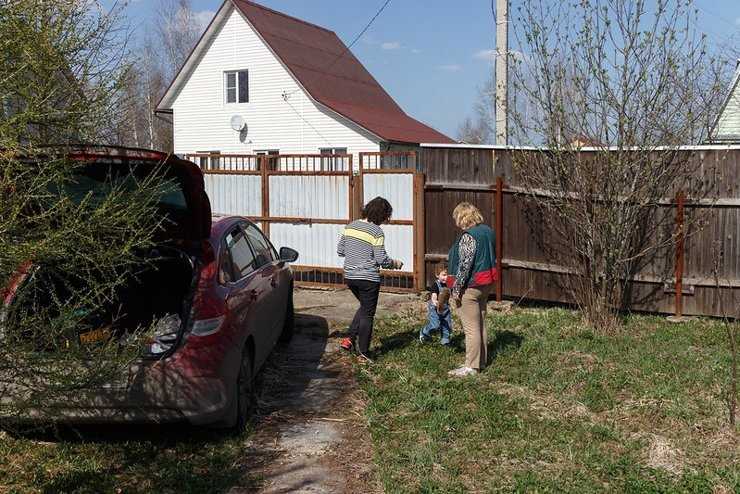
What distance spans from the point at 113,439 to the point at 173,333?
966mm

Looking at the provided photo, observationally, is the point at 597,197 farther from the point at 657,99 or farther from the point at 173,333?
the point at 173,333

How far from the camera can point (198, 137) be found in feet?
88.8

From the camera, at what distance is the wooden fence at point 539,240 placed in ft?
28.6

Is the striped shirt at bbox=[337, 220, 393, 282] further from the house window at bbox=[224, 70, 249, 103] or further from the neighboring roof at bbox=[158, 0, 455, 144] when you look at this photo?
the house window at bbox=[224, 70, 249, 103]

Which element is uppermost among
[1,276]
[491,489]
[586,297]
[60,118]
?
[60,118]

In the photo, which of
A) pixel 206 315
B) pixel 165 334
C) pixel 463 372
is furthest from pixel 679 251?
pixel 165 334

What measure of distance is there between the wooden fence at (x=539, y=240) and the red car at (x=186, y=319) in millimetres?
4803

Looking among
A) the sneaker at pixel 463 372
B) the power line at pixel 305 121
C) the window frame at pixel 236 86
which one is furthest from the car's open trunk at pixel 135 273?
→ the window frame at pixel 236 86

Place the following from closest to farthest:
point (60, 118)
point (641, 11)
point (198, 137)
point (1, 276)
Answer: point (1, 276), point (60, 118), point (641, 11), point (198, 137)

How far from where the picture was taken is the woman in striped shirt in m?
7.21

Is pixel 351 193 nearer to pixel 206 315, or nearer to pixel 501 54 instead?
pixel 501 54

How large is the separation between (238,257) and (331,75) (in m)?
22.3

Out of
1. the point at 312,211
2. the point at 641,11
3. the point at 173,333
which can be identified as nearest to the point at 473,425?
the point at 173,333

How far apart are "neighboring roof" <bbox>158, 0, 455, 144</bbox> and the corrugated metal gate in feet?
37.6
